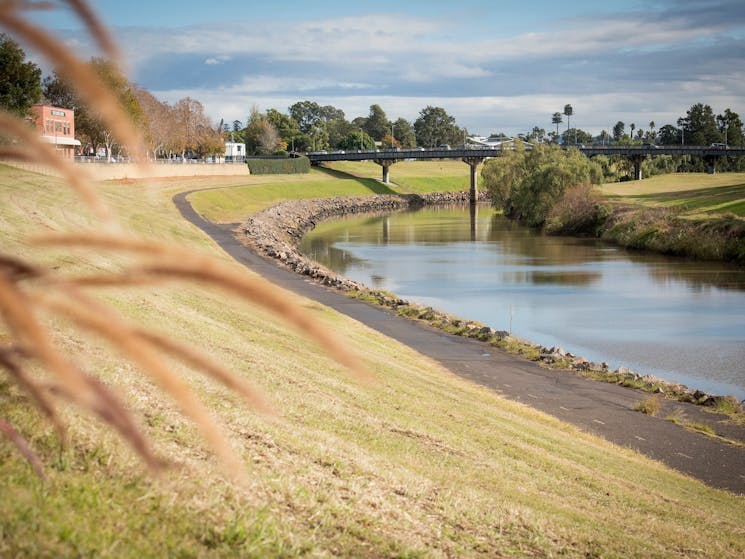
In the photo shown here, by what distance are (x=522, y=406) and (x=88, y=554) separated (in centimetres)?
1633

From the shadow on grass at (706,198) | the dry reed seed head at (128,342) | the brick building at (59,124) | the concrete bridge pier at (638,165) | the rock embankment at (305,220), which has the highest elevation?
the brick building at (59,124)

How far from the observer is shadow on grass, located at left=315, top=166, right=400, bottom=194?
506 ft

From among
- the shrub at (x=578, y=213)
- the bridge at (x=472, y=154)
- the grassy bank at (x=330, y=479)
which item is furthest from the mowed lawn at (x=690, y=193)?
the grassy bank at (x=330, y=479)

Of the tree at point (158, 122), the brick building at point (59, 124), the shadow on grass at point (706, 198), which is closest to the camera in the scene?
the shadow on grass at point (706, 198)

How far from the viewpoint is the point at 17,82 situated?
71.4 metres

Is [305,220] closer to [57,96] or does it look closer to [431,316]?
[57,96]

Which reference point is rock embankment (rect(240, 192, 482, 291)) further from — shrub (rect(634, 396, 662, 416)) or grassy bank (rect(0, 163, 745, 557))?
grassy bank (rect(0, 163, 745, 557))

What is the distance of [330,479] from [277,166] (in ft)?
448

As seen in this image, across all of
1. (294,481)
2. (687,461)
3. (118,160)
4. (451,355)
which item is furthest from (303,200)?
(294,481)

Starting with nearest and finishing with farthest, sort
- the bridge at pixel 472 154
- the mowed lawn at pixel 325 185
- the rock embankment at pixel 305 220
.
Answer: the rock embankment at pixel 305 220 → the mowed lawn at pixel 325 185 → the bridge at pixel 472 154

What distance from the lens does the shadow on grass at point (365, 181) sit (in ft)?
506

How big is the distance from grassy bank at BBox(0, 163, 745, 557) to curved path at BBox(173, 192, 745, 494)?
1.28 metres

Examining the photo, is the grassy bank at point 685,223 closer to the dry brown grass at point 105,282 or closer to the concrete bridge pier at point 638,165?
the concrete bridge pier at point 638,165

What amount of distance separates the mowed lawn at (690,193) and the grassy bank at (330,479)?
208 ft
